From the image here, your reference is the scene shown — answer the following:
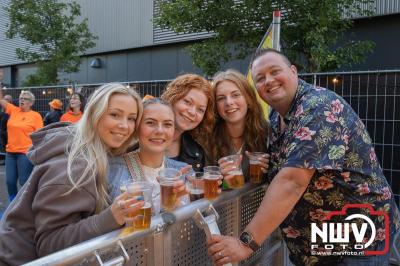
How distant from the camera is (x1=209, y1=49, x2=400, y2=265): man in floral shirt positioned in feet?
7.01

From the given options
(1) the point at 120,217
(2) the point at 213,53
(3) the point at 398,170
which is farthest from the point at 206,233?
(2) the point at 213,53

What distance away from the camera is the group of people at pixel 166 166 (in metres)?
1.90

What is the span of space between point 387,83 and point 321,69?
2886 millimetres

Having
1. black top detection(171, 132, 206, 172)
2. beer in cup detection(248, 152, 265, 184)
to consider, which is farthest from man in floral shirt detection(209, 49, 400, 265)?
black top detection(171, 132, 206, 172)

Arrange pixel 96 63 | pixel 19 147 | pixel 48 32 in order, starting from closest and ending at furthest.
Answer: pixel 19 147 → pixel 48 32 → pixel 96 63

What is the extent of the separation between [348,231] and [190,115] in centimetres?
141

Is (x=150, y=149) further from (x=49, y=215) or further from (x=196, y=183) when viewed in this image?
(x=49, y=215)

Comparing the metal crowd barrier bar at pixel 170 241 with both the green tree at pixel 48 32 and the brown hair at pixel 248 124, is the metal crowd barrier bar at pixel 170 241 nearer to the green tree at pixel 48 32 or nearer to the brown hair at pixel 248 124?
the brown hair at pixel 248 124

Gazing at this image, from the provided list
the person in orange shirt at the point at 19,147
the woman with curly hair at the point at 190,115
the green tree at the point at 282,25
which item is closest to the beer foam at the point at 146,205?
the woman with curly hair at the point at 190,115

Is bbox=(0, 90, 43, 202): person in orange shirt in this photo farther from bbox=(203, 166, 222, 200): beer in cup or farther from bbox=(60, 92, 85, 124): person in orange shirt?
bbox=(203, 166, 222, 200): beer in cup

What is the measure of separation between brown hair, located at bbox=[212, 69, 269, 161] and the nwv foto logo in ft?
2.94

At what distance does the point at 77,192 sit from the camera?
1918 millimetres

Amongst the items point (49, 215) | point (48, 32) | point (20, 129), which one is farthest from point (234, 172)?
point (48, 32)

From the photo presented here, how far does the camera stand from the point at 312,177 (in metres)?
2.29
